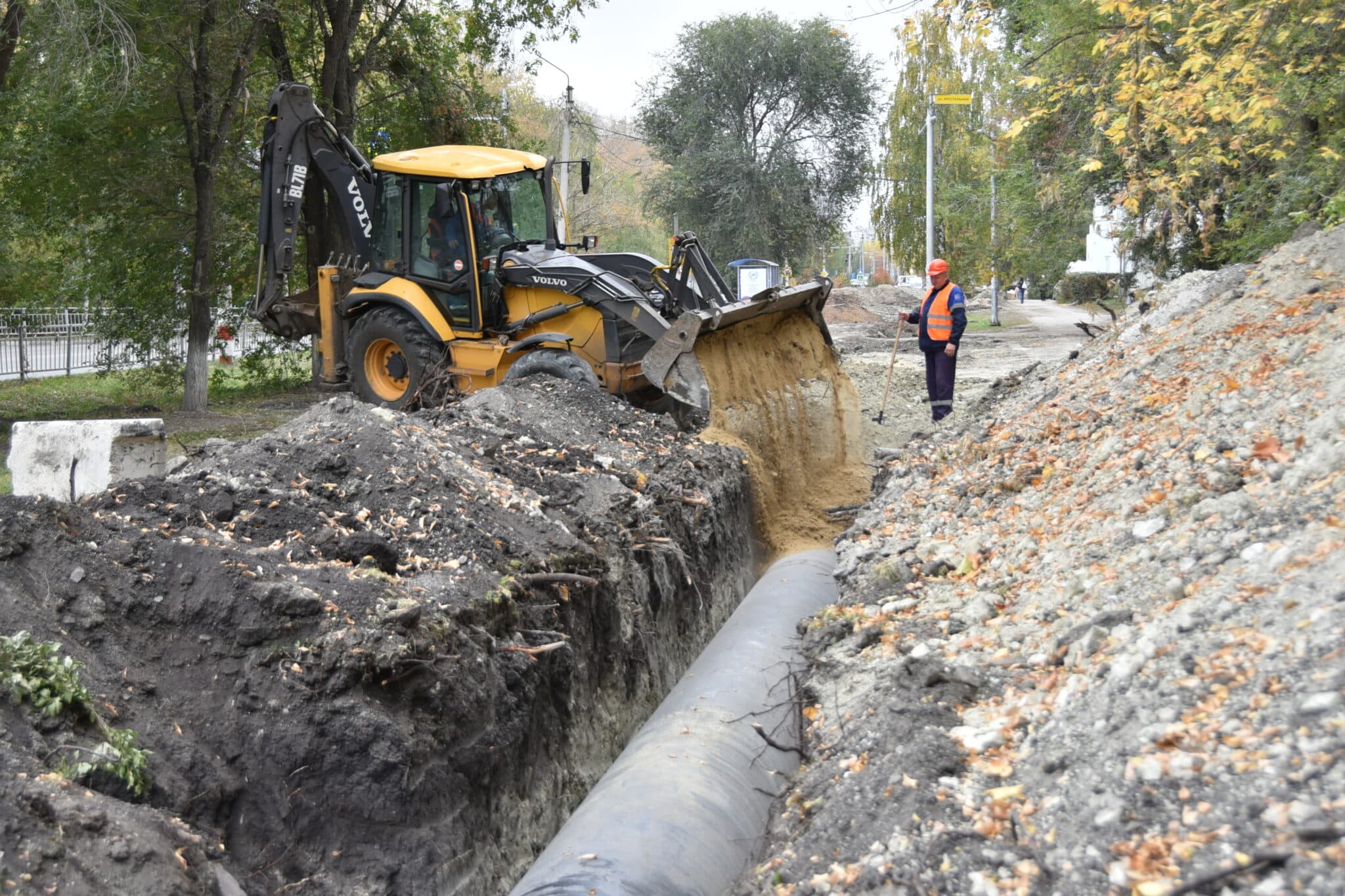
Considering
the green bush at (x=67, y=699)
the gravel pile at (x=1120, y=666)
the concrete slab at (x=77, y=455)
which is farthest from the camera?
the concrete slab at (x=77, y=455)

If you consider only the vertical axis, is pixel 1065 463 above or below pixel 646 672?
above

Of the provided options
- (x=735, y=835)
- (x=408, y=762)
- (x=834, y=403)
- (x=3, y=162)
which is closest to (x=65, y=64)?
(x=3, y=162)

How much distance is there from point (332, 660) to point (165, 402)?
13.5m

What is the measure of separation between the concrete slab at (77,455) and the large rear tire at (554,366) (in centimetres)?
344

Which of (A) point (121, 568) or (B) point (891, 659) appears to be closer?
(A) point (121, 568)

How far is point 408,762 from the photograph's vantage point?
3.75 m

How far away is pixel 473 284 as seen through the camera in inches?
391

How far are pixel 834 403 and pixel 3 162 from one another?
10751 mm

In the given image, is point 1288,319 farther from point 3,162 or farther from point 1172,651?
point 3,162

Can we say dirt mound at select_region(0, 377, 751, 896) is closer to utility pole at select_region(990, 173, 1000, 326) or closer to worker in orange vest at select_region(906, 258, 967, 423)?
worker in orange vest at select_region(906, 258, 967, 423)

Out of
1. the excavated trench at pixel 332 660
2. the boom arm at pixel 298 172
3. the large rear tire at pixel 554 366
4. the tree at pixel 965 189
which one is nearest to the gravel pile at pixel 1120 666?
the excavated trench at pixel 332 660

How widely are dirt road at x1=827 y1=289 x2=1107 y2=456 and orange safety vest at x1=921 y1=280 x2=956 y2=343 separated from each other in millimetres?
747

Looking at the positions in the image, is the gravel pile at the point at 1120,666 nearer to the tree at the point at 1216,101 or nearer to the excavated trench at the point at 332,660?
the excavated trench at the point at 332,660

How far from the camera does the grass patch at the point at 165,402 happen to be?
12812 mm
